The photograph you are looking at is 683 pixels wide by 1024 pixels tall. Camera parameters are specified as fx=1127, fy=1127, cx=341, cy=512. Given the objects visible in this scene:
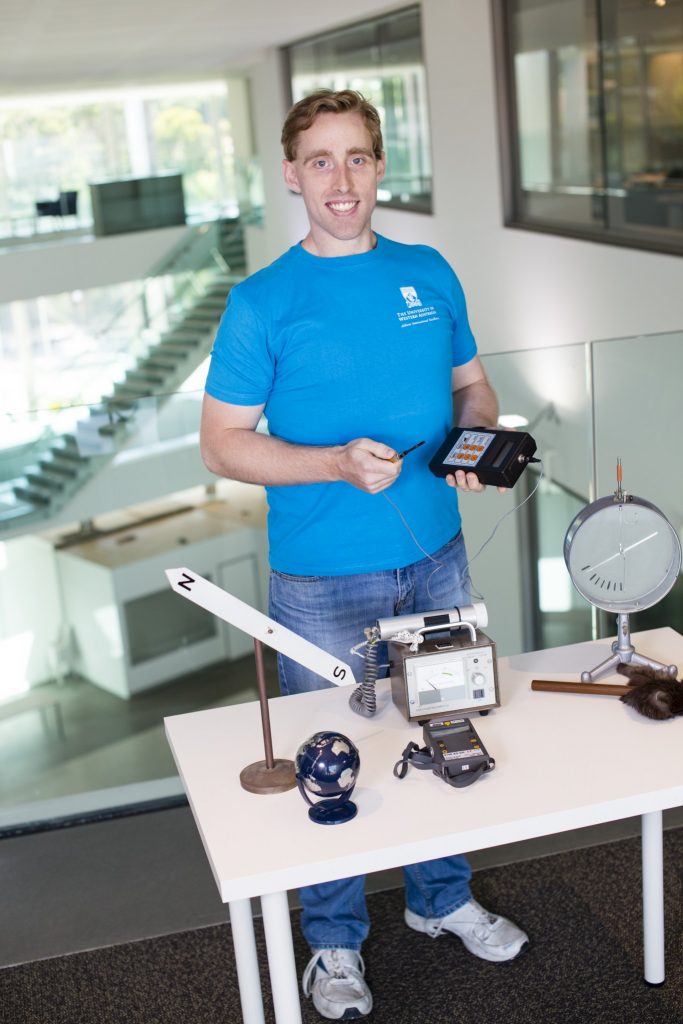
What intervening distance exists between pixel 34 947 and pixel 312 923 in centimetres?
73

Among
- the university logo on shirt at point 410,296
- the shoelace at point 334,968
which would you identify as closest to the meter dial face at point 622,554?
the university logo on shirt at point 410,296

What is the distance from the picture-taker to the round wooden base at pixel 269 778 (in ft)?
5.59

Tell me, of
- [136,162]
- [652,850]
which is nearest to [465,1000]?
[652,850]

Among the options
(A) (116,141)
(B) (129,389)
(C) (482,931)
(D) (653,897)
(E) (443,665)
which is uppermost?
(A) (116,141)

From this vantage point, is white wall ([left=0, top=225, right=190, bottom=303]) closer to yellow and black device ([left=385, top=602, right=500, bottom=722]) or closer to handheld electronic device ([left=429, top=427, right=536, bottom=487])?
handheld electronic device ([left=429, top=427, right=536, bottom=487])

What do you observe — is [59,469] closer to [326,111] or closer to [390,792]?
[326,111]

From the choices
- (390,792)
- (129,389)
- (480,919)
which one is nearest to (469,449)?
(390,792)

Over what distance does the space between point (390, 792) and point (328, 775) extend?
13 centimetres

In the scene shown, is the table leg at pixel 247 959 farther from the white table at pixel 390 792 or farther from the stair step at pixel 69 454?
the stair step at pixel 69 454

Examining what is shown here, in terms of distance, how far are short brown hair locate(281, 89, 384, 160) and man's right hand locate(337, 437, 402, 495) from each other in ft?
1.83

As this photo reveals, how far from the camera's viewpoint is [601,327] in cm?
600

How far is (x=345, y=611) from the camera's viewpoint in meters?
2.05

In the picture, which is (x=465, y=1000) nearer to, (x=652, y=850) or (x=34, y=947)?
(x=652, y=850)

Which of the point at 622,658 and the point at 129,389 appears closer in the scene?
the point at 622,658
